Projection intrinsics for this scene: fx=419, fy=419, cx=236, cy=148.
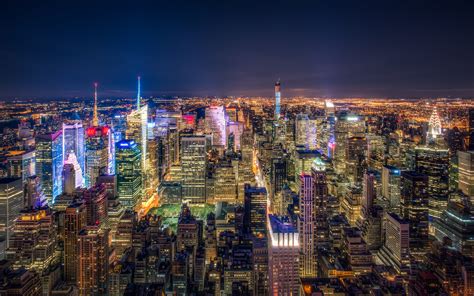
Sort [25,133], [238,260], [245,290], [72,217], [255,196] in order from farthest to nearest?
[255,196] < [25,133] < [72,217] < [238,260] < [245,290]

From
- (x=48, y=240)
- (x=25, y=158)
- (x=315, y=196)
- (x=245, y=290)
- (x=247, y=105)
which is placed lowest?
(x=245, y=290)

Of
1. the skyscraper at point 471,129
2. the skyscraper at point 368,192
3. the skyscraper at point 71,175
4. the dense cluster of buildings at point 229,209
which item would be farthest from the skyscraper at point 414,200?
the skyscraper at point 71,175

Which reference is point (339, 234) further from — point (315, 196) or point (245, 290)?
point (245, 290)

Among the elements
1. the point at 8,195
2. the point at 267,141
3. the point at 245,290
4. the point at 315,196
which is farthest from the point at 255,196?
the point at 267,141

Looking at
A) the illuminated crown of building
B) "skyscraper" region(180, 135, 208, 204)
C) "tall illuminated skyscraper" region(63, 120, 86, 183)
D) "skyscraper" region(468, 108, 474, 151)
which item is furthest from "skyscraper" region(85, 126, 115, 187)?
"skyscraper" region(468, 108, 474, 151)

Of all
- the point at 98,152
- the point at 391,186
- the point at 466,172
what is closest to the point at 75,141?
the point at 98,152

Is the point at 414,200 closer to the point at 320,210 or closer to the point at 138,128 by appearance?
the point at 320,210

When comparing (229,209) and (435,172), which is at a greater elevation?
(435,172)
